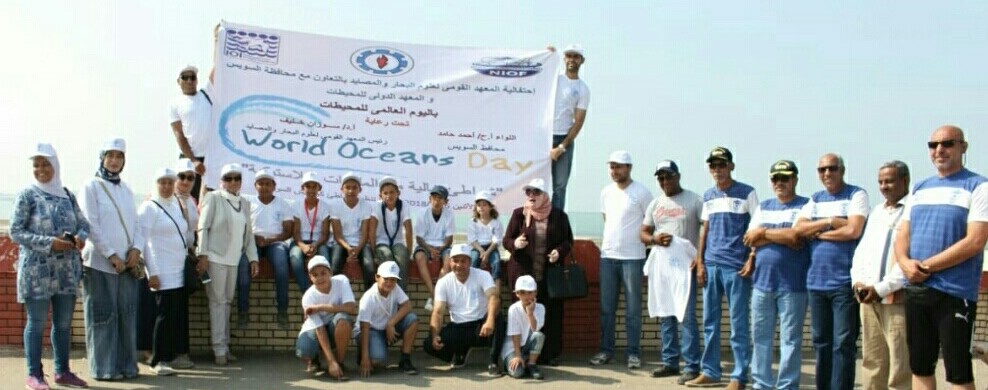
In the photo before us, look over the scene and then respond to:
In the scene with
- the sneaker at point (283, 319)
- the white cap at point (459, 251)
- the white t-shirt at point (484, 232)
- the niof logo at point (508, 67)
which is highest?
the niof logo at point (508, 67)

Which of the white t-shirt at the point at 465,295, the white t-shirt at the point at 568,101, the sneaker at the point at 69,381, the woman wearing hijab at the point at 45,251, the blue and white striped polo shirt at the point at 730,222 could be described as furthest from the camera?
the white t-shirt at the point at 568,101

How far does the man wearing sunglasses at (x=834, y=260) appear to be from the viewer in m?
5.48

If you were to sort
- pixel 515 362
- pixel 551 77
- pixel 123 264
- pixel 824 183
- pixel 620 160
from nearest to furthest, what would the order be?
pixel 824 183
pixel 123 264
pixel 515 362
pixel 620 160
pixel 551 77

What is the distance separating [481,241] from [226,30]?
3.37m

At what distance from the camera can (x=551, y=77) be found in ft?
29.0

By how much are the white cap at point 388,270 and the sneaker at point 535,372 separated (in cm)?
129

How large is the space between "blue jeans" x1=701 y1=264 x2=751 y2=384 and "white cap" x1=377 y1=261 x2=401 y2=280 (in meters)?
2.42

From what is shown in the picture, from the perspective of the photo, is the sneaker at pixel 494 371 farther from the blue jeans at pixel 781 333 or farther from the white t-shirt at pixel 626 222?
the blue jeans at pixel 781 333

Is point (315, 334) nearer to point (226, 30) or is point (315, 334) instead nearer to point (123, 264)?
point (123, 264)

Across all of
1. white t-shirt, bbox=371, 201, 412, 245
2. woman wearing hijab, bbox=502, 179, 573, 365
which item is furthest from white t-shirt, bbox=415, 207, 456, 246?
woman wearing hijab, bbox=502, 179, 573, 365

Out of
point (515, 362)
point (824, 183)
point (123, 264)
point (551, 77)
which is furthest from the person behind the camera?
point (551, 77)

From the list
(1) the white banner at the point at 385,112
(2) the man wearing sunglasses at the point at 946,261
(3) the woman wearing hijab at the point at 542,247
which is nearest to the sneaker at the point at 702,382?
(3) the woman wearing hijab at the point at 542,247

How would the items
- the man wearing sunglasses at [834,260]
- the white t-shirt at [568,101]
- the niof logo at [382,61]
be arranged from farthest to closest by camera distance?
the niof logo at [382,61], the white t-shirt at [568,101], the man wearing sunglasses at [834,260]

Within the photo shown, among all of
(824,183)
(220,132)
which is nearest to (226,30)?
(220,132)
